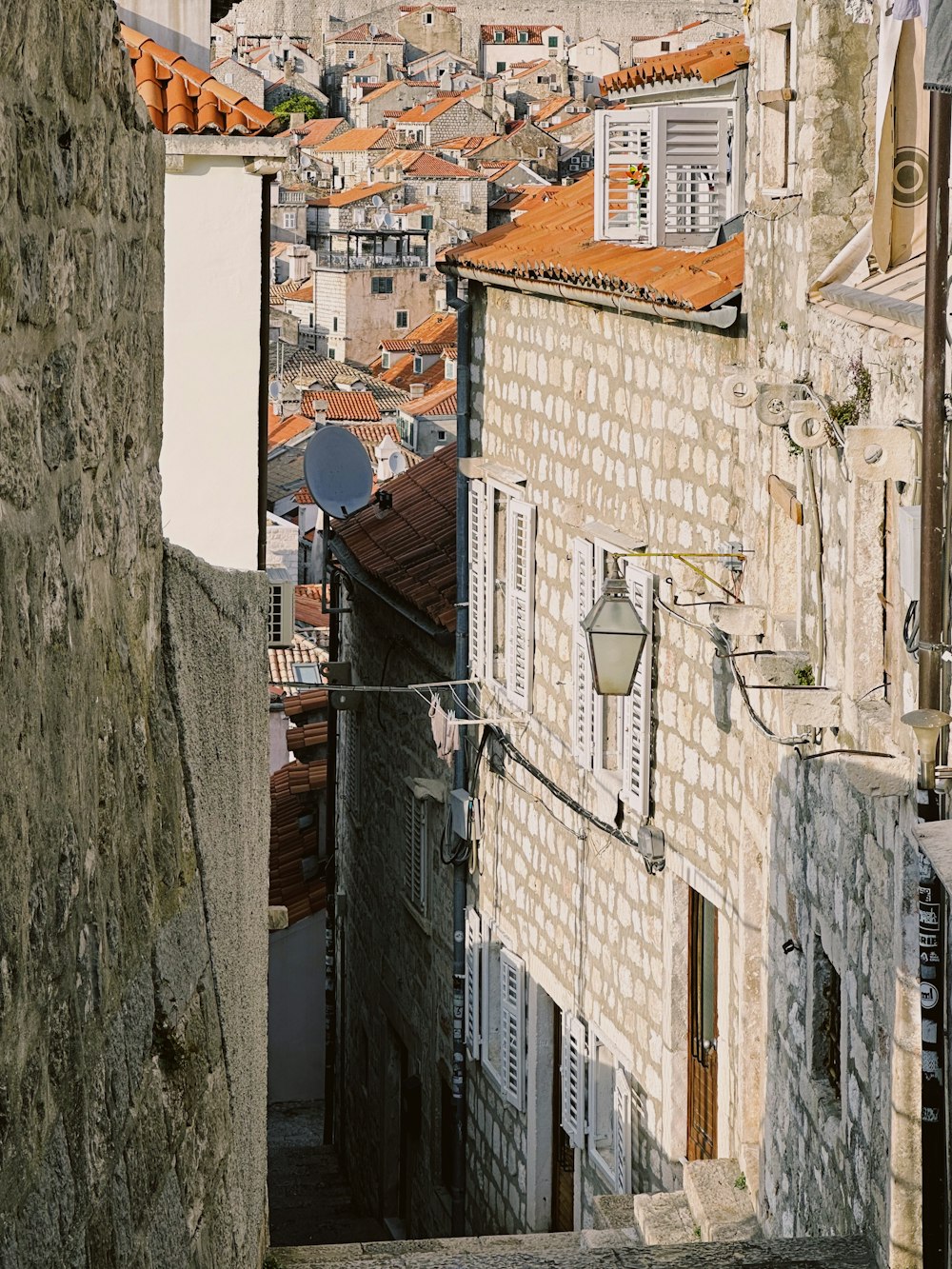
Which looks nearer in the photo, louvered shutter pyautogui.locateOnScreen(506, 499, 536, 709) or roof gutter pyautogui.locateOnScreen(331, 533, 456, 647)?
louvered shutter pyautogui.locateOnScreen(506, 499, 536, 709)

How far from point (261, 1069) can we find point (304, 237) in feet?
234

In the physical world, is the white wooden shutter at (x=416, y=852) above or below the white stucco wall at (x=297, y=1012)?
above

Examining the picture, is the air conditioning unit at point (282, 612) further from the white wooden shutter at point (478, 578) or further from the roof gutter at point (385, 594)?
the white wooden shutter at point (478, 578)

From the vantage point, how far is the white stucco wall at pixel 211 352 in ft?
21.9

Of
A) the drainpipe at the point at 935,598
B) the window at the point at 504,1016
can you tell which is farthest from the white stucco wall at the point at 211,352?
the window at the point at 504,1016

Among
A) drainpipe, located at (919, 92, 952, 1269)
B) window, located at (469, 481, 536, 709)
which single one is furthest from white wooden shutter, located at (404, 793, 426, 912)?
drainpipe, located at (919, 92, 952, 1269)

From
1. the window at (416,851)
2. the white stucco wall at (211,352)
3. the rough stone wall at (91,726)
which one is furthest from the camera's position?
the window at (416,851)

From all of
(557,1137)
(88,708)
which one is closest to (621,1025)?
(557,1137)

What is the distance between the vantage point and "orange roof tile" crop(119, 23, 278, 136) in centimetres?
680

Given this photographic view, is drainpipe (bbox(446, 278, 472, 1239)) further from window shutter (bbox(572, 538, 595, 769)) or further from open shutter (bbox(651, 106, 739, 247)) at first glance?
open shutter (bbox(651, 106, 739, 247))

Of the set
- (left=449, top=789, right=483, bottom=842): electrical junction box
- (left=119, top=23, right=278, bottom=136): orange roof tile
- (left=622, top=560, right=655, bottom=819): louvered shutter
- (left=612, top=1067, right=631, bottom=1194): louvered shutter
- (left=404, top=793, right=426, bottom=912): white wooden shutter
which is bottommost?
(left=612, top=1067, right=631, bottom=1194): louvered shutter

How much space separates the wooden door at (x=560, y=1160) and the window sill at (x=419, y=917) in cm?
227

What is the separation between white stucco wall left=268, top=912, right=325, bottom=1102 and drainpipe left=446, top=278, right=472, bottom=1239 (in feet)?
16.9

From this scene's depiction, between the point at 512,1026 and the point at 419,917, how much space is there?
7.19ft
